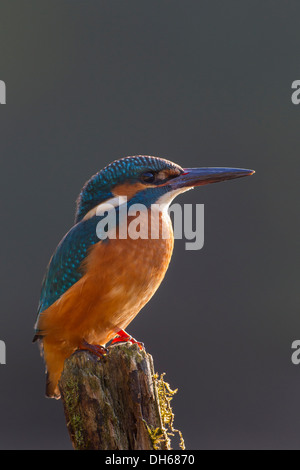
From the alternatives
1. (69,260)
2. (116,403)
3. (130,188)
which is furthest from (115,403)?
(130,188)

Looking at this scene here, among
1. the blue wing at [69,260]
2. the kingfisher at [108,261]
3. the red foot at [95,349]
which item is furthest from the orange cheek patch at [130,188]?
the red foot at [95,349]

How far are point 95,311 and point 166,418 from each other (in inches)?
12.1

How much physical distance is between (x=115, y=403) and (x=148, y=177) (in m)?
0.58

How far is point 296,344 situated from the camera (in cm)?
410

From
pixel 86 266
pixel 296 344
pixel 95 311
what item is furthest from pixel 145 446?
pixel 296 344

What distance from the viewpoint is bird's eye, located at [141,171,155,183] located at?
4.85ft

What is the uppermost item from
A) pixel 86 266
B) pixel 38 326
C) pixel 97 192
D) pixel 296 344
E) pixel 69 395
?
pixel 97 192

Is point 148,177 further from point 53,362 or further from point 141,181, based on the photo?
point 53,362

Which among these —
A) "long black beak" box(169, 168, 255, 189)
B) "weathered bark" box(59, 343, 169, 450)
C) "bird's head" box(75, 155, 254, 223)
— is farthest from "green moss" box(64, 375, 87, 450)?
"long black beak" box(169, 168, 255, 189)

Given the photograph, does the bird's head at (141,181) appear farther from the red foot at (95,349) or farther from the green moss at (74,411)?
the green moss at (74,411)

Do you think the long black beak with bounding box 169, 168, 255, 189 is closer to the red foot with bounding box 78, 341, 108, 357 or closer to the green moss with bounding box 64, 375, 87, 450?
the red foot with bounding box 78, 341, 108, 357

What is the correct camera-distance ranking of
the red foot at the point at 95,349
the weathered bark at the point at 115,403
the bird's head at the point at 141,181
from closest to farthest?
the weathered bark at the point at 115,403 < the red foot at the point at 95,349 < the bird's head at the point at 141,181

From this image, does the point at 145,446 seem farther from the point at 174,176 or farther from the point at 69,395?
the point at 174,176

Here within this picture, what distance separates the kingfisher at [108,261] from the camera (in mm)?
1397
